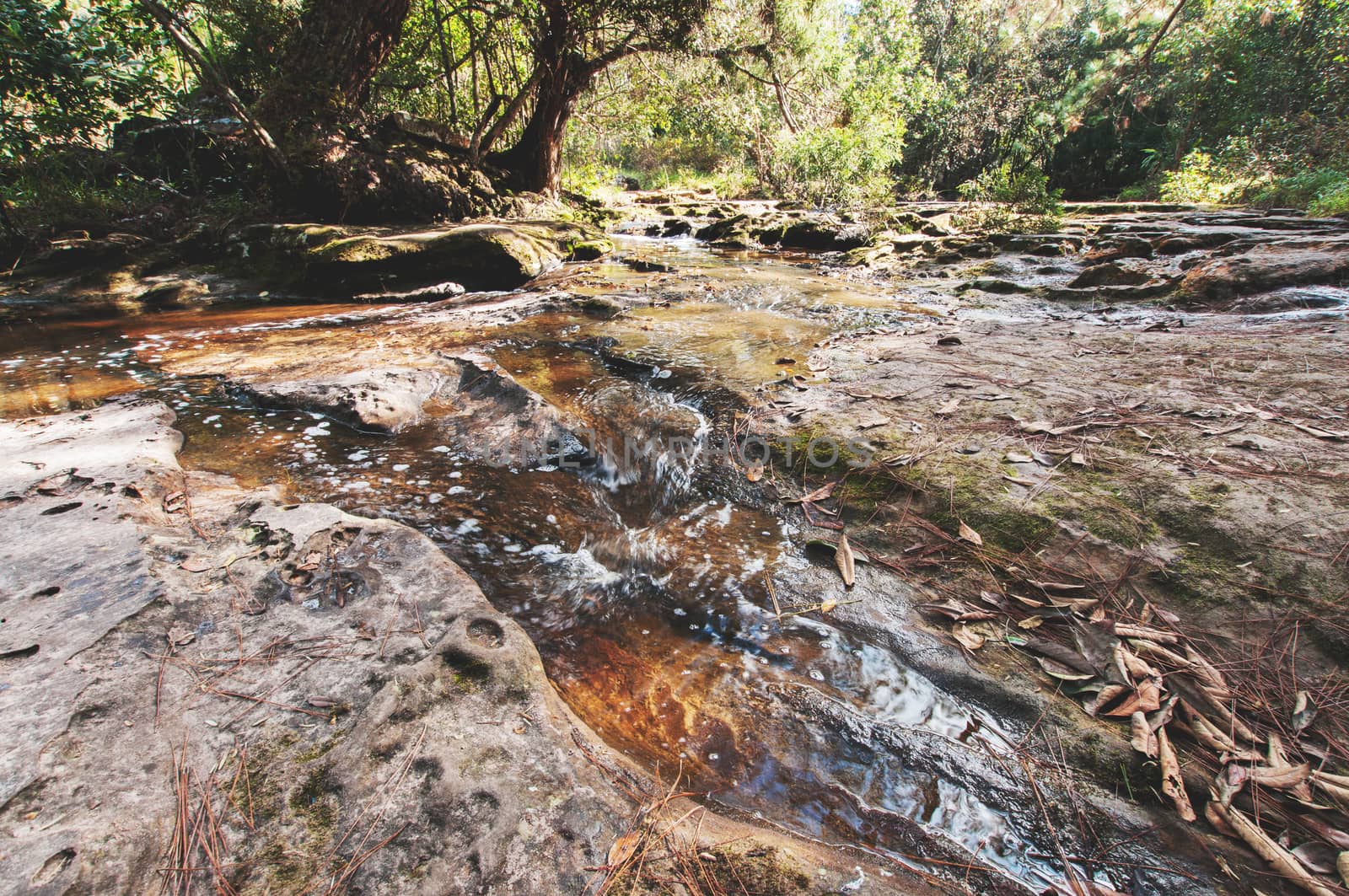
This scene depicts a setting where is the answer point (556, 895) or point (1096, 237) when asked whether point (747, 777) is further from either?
point (1096, 237)

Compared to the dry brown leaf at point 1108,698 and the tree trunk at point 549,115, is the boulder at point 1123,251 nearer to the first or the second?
the dry brown leaf at point 1108,698

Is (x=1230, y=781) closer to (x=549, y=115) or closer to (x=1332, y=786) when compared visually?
(x=1332, y=786)

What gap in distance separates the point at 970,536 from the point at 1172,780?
100cm

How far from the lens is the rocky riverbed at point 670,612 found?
3.99 feet

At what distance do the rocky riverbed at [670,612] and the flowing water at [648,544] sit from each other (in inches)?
0.7

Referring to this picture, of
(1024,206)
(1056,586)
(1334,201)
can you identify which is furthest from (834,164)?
(1056,586)

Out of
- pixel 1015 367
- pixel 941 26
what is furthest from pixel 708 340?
pixel 941 26

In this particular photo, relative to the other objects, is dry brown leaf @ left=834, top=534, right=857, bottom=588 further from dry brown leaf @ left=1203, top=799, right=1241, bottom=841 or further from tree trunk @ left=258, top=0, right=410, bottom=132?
tree trunk @ left=258, top=0, right=410, bottom=132

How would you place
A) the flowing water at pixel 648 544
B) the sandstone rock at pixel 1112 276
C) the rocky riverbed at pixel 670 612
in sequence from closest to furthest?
the rocky riverbed at pixel 670 612 → the flowing water at pixel 648 544 → the sandstone rock at pixel 1112 276

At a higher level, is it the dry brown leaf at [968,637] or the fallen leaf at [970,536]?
the fallen leaf at [970,536]

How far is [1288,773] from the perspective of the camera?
4.38 ft

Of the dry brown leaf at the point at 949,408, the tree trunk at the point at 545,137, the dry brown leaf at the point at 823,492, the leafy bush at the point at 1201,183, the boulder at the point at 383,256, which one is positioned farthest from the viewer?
the leafy bush at the point at 1201,183

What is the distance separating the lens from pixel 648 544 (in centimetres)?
263

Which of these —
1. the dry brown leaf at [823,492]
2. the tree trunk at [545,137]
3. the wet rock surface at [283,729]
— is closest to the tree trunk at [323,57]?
the tree trunk at [545,137]
